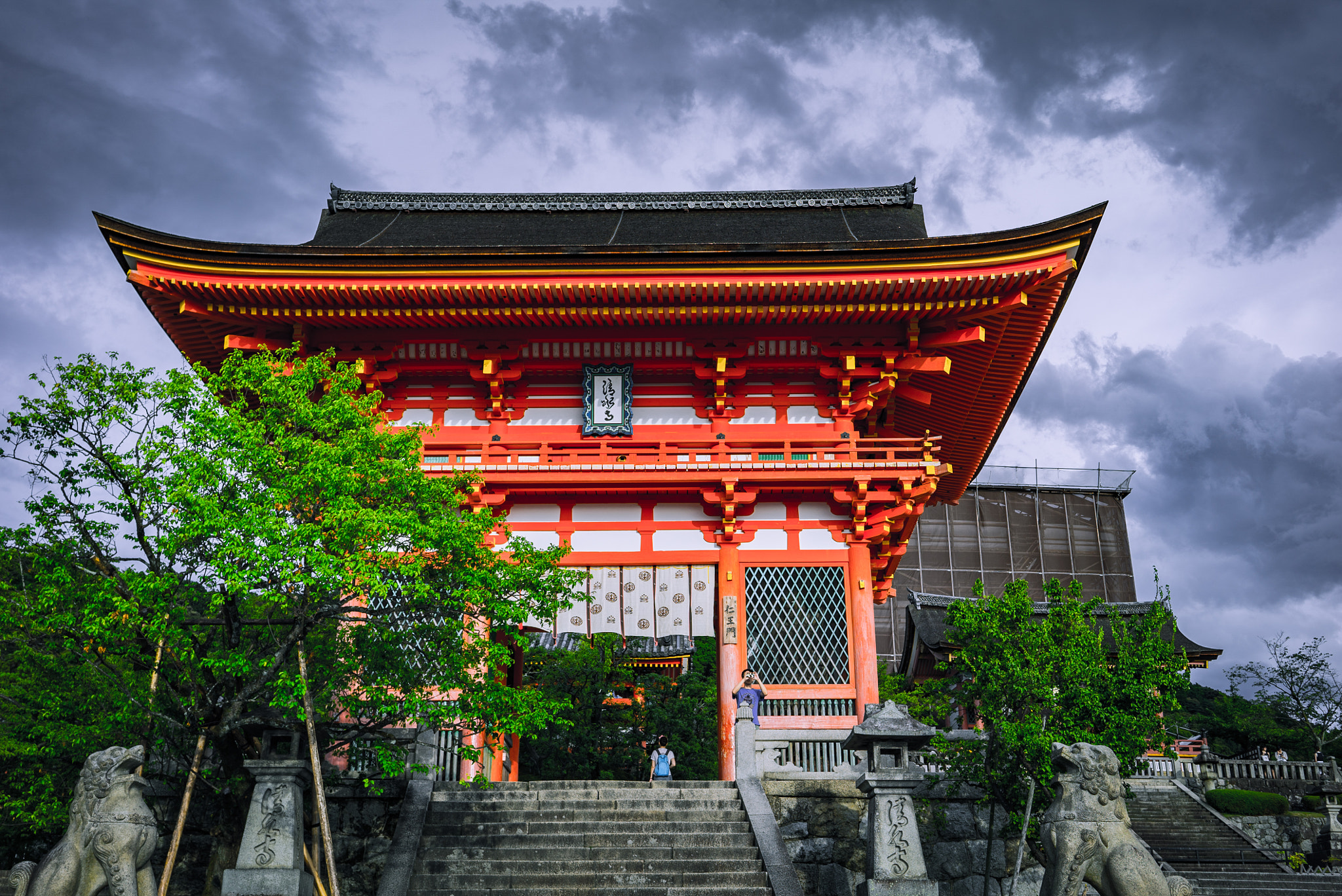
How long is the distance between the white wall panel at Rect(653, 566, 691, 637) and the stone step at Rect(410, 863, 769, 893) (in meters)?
5.63

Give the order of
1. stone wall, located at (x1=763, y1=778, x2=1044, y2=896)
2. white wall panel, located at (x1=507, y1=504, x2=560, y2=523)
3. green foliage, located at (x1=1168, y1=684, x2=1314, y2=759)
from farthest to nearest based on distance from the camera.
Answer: green foliage, located at (x1=1168, y1=684, x2=1314, y2=759) → white wall panel, located at (x1=507, y1=504, x2=560, y2=523) → stone wall, located at (x1=763, y1=778, x2=1044, y2=896)

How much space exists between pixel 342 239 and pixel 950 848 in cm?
1638

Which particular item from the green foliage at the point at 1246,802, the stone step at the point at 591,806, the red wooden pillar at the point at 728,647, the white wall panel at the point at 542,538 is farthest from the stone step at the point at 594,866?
the green foliage at the point at 1246,802

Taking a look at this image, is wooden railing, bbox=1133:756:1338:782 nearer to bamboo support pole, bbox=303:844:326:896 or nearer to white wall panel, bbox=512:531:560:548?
white wall panel, bbox=512:531:560:548

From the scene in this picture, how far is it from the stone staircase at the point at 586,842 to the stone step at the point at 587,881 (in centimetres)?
1

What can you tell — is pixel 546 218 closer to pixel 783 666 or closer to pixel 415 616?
pixel 783 666

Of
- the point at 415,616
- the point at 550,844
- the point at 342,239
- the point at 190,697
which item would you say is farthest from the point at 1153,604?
the point at 342,239

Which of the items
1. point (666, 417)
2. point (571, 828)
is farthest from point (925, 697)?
point (571, 828)

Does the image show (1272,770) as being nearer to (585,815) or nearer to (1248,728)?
(1248,728)

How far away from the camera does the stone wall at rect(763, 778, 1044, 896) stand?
1237cm

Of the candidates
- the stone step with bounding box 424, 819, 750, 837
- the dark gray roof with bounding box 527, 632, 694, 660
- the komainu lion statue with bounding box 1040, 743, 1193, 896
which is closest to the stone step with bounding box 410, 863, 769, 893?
the stone step with bounding box 424, 819, 750, 837

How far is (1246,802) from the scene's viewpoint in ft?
76.2

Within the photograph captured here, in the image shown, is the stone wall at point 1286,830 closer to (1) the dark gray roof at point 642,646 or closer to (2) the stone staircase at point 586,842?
(1) the dark gray roof at point 642,646

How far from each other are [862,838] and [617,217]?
14.6 meters
